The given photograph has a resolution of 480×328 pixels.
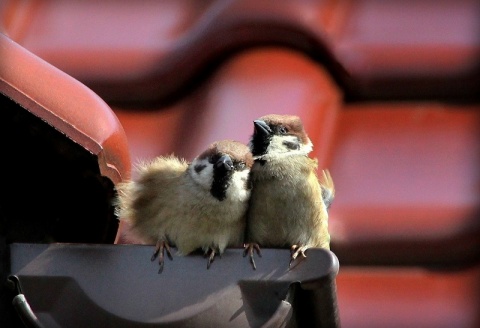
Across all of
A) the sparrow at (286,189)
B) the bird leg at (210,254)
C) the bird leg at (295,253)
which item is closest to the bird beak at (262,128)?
the sparrow at (286,189)

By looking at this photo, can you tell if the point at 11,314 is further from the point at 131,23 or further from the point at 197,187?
the point at 131,23

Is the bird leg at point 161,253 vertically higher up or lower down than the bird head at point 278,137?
lower down

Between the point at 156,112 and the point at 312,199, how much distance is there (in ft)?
1.45

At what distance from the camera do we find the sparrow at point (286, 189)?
233 cm

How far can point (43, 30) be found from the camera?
2.93m

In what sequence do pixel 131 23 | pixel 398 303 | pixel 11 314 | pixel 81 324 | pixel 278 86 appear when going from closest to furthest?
1. pixel 81 324
2. pixel 11 314
3. pixel 398 303
4. pixel 278 86
5. pixel 131 23

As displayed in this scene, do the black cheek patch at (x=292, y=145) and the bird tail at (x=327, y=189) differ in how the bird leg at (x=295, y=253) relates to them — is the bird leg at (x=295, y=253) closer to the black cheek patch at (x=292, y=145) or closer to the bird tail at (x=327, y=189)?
the bird tail at (x=327, y=189)

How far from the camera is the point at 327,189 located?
2.35 m

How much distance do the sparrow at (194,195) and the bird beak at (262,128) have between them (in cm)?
9

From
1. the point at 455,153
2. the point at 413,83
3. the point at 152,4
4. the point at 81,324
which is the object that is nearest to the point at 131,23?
the point at 152,4

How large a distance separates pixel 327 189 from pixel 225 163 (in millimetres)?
246

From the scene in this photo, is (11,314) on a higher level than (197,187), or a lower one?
lower

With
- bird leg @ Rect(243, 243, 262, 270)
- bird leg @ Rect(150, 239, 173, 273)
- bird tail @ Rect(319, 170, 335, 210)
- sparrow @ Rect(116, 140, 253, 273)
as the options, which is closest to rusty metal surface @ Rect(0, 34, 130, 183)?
bird leg @ Rect(150, 239, 173, 273)

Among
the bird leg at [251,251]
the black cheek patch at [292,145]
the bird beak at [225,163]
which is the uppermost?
the black cheek patch at [292,145]
